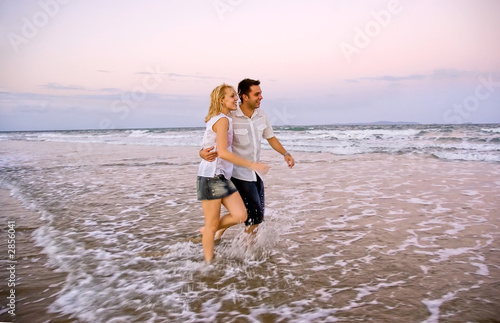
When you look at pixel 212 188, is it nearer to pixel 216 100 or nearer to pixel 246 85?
pixel 216 100

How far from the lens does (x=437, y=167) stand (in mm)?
12828

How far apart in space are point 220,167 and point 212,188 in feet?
0.79

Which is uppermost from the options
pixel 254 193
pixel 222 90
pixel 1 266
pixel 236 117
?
pixel 222 90

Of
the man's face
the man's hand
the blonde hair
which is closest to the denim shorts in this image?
the man's hand

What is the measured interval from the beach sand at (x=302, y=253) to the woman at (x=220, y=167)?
2.04ft

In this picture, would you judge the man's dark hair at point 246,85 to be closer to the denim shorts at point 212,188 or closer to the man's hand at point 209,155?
the man's hand at point 209,155

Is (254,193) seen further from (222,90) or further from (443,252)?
(443,252)

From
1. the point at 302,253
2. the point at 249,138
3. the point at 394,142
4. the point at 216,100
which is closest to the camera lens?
the point at 216,100

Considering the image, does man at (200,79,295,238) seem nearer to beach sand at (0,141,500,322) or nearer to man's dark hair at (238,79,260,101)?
man's dark hair at (238,79,260,101)

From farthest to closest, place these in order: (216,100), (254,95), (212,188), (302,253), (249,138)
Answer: (302,253) < (249,138) < (254,95) < (212,188) < (216,100)

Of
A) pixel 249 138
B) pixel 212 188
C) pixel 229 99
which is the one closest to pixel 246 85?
pixel 229 99

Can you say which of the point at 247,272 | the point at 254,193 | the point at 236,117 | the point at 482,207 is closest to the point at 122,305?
the point at 247,272

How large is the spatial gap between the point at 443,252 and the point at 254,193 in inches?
95.2

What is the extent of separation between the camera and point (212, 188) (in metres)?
4.04
